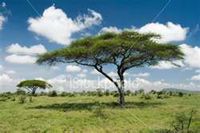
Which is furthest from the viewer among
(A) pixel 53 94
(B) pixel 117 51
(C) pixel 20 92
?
(C) pixel 20 92

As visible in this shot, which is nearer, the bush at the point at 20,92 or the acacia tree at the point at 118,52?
the acacia tree at the point at 118,52

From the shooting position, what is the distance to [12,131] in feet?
44.7

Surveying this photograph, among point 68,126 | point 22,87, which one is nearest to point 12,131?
point 68,126

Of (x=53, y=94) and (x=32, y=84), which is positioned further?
(x=32, y=84)

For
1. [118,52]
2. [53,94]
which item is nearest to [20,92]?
[53,94]

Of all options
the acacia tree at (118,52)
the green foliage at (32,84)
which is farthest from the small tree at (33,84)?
the acacia tree at (118,52)

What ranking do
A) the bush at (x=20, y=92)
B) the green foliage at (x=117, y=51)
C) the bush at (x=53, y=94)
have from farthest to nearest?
1. the bush at (x=20, y=92)
2. the bush at (x=53, y=94)
3. the green foliage at (x=117, y=51)

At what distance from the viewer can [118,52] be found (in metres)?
25.3

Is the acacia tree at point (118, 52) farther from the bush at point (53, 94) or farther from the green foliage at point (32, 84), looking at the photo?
the green foliage at point (32, 84)

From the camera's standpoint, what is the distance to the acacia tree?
24.5 m

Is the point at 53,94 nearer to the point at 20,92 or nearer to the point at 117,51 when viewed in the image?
the point at 20,92

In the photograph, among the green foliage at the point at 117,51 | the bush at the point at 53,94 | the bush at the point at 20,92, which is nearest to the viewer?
the green foliage at the point at 117,51

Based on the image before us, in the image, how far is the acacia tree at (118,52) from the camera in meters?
24.5

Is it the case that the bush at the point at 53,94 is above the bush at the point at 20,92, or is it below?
below
